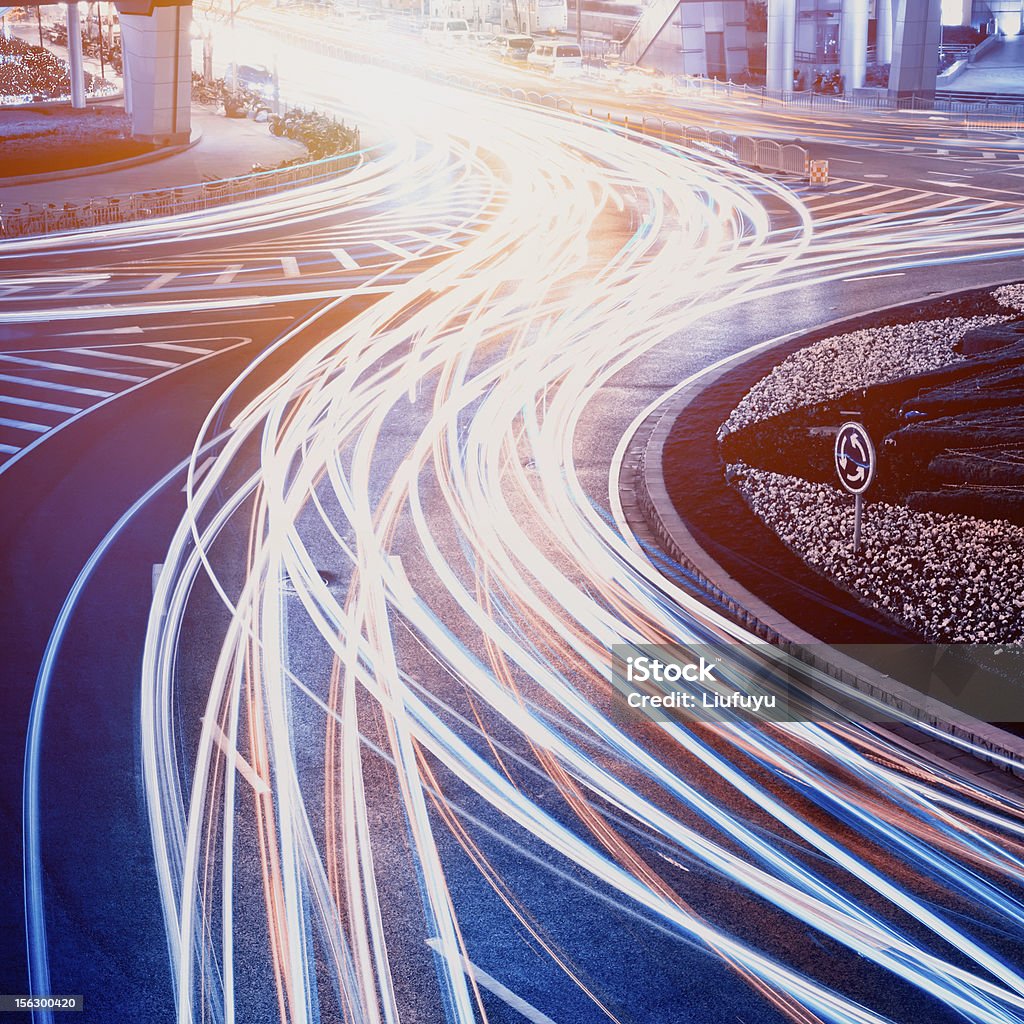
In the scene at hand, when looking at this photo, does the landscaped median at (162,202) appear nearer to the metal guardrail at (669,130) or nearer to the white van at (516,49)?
the metal guardrail at (669,130)

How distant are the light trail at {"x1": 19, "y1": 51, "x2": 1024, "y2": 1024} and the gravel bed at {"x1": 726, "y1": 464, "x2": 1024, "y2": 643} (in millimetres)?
1496

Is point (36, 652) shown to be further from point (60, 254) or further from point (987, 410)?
point (60, 254)

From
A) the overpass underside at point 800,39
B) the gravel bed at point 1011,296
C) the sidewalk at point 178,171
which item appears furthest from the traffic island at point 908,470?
the overpass underside at point 800,39

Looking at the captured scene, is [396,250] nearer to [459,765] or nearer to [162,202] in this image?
[162,202]

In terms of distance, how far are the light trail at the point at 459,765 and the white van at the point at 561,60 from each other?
5480 centimetres

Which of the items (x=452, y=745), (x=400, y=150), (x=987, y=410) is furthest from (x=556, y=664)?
(x=400, y=150)

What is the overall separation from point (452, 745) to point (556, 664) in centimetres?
163

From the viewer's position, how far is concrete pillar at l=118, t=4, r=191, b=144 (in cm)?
4378

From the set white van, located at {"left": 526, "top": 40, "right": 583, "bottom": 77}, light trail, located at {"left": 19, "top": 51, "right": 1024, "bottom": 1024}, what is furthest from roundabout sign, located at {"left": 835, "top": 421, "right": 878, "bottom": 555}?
white van, located at {"left": 526, "top": 40, "right": 583, "bottom": 77}

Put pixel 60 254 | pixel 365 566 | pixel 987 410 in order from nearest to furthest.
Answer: pixel 365 566, pixel 987 410, pixel 60 254

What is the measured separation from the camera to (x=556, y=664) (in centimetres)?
1159

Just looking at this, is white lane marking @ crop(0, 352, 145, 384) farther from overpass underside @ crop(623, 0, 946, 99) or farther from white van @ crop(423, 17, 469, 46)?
white van @ crop(423, 17, 469, 46)

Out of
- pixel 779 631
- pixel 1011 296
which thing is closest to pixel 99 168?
pixel 1011 296

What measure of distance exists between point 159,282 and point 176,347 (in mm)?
5519
